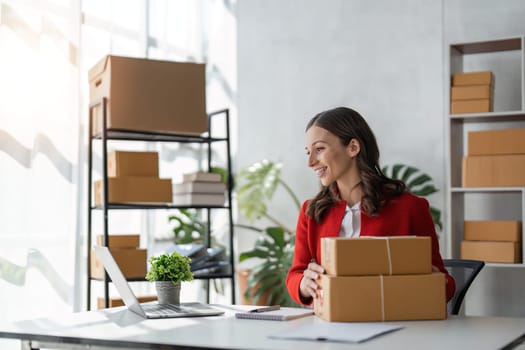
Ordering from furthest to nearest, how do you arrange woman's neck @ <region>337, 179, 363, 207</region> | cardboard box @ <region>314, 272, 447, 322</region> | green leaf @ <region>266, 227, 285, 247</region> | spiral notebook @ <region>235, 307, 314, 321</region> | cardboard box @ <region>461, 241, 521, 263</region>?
1. green leaf @ <region>266, 227, 285, 247</region>
2. cardboard box @ <region>461, 241, 521, 263</region>
3. woman's neck @ <region>337, 179, 363, 207</region>
4. spiral notebook @ <region>235, 307, 314, 321</region>
5. cardboard box @ <region>314, 272, 447, 322</region>

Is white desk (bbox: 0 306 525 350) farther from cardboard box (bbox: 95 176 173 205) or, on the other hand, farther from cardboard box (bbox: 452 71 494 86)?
cardboard box (bbox: 452 71 494 86)

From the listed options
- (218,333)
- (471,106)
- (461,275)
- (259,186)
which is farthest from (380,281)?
(259,186)

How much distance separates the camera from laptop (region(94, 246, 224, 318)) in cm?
237

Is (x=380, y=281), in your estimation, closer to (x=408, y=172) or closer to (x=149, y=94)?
(x=149, y=94)

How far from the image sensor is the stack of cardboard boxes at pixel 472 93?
14.6ft

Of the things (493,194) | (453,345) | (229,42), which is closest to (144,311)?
(453,345)

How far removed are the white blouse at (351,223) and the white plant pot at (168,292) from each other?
0.59m

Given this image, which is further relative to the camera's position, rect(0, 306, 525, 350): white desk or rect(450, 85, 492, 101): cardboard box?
rect(450, 85, 492, 101): cardboard box

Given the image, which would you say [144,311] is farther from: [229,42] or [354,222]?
[229,42]

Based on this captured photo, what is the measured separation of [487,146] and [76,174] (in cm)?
237

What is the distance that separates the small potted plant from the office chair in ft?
3.37

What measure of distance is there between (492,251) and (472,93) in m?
0.92

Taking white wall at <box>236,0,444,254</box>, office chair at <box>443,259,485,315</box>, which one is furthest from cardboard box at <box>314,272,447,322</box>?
white wall at <box>236,0,444,254</box>

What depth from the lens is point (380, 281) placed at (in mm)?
2170
